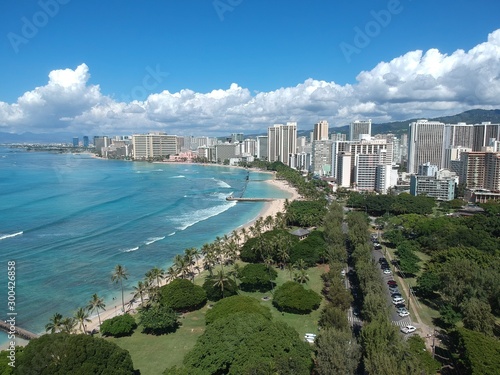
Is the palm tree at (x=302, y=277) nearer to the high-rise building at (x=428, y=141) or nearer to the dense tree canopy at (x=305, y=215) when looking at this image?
the dense tree canopy at (x=305, y=215)

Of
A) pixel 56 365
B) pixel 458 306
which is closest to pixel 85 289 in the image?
pixel 56 365

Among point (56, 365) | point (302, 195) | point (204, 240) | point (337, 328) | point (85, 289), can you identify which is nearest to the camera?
point (56, 365)

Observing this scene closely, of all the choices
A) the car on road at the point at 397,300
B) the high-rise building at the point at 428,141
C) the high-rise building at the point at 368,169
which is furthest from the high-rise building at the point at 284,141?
the car on road at the point at 397,300

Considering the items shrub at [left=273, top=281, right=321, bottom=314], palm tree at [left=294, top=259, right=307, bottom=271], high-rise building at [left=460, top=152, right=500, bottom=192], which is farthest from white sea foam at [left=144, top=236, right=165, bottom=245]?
high-rise building at [left=460, top=152, right=500, bottom=192]

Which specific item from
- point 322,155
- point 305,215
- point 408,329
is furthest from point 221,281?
point 322,155

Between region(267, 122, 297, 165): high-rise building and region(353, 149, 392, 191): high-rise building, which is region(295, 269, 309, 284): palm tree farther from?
region(267, 122, 297, 165): high-rise building

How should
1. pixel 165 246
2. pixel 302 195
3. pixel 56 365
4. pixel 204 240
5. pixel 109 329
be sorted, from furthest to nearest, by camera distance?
pixel 302 195 < pixel 204 240 < pixel 165 246 < pixel 109 329 < pixel 56 365

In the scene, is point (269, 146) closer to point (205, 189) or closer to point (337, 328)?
point (205, 189)
